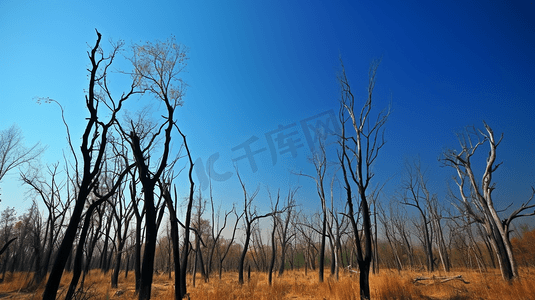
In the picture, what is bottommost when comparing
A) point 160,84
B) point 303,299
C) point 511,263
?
point 303,299

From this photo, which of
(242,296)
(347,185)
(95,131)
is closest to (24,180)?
(95,131)

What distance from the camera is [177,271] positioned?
22.6 feet

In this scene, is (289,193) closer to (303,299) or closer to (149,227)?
(303,299)

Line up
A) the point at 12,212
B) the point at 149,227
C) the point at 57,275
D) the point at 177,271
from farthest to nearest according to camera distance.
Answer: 1. the point at 12,212
2. the point at 177,271
3. the point at 149,227
4. the point at 57,275

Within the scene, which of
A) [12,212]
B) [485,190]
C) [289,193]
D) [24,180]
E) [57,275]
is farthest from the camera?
[12,212]

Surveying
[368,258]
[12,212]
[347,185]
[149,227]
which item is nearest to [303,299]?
[368,258]

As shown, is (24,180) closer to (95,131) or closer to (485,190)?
(95,131)

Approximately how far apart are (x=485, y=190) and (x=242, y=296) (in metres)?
10.4

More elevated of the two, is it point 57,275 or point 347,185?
point 347,185

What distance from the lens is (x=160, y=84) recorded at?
788 centimetres

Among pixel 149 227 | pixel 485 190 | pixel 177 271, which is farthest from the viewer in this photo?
pixel 485 190

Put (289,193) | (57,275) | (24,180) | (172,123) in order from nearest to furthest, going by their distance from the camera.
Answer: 1. (57,275)
2. (172,123)
3. (24,180)
4. (289,193)

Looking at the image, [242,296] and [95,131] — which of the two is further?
[242,296]

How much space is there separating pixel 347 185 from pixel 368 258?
6.74ft
